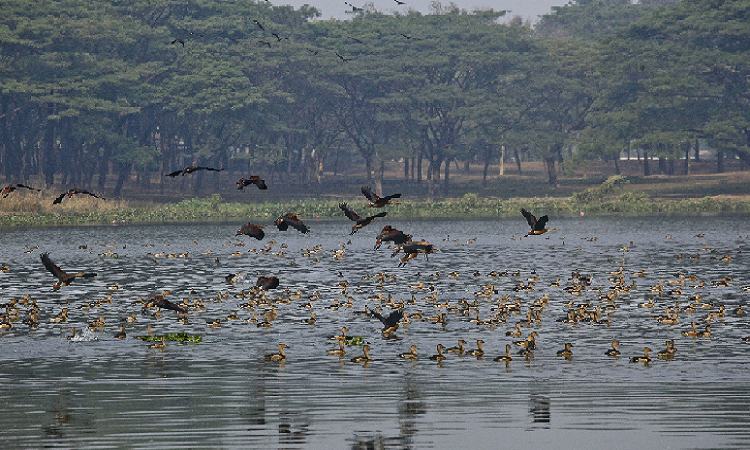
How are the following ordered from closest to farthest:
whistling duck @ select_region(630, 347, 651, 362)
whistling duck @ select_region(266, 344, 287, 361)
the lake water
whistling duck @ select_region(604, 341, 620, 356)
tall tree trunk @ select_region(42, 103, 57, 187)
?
the lake water < whistling duck @ select_region(630, 347, 651, 362) < whistling duck @ select_region(266, 344, 287, 361) < whistling duck @ select_region(604, 341, 620, 356) < tall tree trunk @ select_region(42, 103, 57, 187)

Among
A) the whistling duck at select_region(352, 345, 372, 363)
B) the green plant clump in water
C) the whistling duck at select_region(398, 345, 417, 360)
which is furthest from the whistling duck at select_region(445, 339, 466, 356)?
the green plant clump in water

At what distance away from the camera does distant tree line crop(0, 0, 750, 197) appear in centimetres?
9938

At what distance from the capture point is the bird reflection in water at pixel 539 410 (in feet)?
60.9

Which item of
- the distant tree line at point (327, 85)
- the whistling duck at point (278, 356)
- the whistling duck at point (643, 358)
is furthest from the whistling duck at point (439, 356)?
the distant tree line at point (327, 85)

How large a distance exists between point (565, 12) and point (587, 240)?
96402mm

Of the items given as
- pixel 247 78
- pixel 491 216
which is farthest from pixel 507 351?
pixel 247 78

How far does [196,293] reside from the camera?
39656 mm

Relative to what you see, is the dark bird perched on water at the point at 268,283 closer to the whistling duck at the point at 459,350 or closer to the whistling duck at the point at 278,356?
the whistling duck at the point at 278,356

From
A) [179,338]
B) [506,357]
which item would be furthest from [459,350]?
[179,338]

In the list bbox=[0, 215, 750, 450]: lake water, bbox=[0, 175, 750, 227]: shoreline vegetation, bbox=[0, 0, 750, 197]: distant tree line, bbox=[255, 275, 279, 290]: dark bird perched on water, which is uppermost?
bbox=[0, 0, 750, 197]: distant tree line

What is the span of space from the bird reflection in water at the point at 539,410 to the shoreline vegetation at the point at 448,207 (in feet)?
227

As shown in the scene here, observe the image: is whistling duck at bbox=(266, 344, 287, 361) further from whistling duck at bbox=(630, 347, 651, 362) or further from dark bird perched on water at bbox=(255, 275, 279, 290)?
whistling duck at bbox=(630, 347, 651, 362)

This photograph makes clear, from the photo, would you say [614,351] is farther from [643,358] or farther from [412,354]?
[412,354]

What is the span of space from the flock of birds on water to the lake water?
24 centimetres
